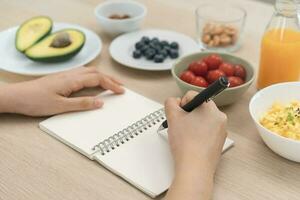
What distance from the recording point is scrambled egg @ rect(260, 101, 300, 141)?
812mm

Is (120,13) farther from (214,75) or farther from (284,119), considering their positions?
(284,119)

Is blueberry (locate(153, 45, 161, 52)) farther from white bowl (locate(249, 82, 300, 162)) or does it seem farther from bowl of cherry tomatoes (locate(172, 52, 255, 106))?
white bowl (locate(249, 82, 300, 162))

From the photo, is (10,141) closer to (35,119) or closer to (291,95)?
(35,119)

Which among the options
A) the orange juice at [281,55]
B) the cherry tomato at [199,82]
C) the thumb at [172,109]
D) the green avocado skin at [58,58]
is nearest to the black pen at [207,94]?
the thumb at [172,109]

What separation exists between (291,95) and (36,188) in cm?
50

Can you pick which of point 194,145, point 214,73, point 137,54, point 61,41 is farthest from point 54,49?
point 194,145

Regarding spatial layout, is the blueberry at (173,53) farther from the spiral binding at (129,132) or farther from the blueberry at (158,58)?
the spiral binding at (129,132)

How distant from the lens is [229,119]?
947 mm

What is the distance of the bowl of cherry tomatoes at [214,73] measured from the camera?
0.94 meters

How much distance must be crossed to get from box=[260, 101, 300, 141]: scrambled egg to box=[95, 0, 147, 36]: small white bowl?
1.67 ft

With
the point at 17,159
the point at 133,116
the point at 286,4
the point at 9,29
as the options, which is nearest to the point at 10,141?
the point at 17,159

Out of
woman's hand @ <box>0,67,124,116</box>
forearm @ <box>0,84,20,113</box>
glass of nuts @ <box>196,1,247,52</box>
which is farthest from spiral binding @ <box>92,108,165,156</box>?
glass of nuts @ <box>196,1,247,52</box>

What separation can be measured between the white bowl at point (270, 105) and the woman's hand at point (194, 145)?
8 centimetres

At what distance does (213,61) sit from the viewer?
100 centimetres
